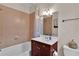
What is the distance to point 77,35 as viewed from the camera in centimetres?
113

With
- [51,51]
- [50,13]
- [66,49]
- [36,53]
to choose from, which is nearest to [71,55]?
[66,49]

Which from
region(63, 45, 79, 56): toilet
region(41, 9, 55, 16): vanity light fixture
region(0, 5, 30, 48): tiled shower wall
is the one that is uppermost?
region(41, 9, 55, 16): vanity light fixture

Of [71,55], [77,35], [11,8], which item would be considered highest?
[11,8]

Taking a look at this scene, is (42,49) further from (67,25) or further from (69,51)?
(67,25)

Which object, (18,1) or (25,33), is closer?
(18,1)

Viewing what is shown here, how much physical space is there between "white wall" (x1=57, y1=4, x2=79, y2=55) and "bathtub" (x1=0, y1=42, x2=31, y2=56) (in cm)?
43

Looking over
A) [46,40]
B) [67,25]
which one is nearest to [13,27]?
[46,40]

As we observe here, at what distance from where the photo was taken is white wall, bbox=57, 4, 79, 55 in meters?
1.13

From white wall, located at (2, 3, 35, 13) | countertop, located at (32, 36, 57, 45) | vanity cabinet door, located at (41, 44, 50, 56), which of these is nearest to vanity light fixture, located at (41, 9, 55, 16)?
white wall, located at (2, 3, 35, 13)

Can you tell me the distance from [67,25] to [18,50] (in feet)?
2.39

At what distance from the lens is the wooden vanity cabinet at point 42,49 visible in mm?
1142

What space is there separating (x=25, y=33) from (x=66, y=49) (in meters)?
0.59

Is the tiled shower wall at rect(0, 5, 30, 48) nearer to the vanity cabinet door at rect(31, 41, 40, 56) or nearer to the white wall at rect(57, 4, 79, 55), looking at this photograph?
the vanity cabinet door at rect(31, 41, 40, 56)

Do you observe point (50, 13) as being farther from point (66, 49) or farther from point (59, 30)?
point (66, 49)
